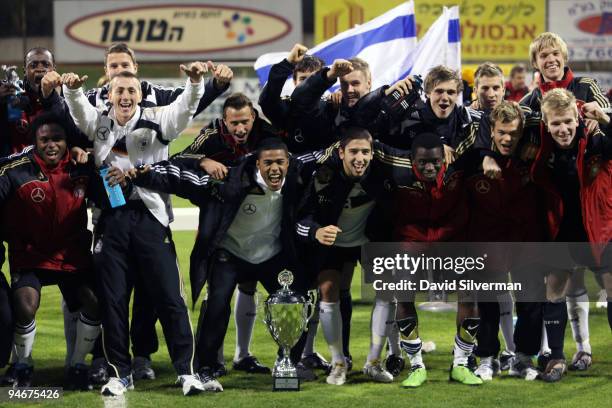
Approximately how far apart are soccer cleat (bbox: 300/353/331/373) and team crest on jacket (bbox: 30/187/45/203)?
1925 mm

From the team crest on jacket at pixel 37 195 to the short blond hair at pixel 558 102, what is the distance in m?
2.94

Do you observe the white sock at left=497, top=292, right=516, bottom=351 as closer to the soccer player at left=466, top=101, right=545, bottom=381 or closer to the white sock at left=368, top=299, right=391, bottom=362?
the soccer player at left=466, top=101, right=545, bottom=381

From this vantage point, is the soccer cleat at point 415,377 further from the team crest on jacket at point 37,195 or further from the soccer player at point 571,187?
the team crest on jacket at point 37,195

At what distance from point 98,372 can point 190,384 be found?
678 mm

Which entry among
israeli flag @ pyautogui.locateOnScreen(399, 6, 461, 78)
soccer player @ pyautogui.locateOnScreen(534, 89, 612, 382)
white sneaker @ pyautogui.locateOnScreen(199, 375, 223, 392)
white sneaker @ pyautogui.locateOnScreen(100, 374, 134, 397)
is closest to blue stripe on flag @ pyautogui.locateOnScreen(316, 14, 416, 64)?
israeli flag @ pyautogui.locateOnScreen(399, 6, 461, 78)

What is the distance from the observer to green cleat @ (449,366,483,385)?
22.5 ft

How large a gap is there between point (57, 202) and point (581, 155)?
3055 mm

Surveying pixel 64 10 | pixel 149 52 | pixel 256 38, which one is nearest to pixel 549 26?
pixel 256 38

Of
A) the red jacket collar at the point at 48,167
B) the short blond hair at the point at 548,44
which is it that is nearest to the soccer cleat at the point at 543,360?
the short blond hair at the point at 548,44

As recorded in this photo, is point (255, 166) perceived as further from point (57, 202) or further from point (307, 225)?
point (57, 202)

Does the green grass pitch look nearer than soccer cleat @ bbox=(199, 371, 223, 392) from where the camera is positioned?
Yes

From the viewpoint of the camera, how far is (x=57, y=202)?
22.2 feet

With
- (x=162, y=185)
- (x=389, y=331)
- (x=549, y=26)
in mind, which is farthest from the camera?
(x=549, y=26)

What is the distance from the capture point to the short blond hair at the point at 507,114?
6754 mm
